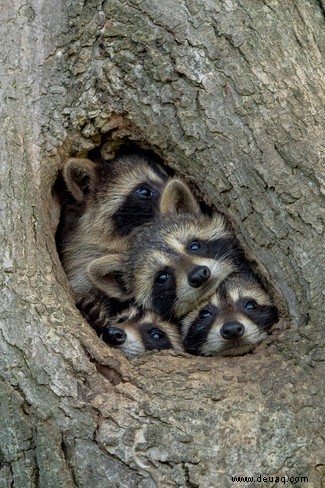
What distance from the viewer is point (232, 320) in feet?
16.4

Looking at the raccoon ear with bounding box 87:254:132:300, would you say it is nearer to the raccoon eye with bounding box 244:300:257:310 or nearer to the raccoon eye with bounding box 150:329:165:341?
the raccoon eye with bounding box 150:329:165:341

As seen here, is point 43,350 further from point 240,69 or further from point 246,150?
point 240,69

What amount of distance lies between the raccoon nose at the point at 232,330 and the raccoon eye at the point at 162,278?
718 mm

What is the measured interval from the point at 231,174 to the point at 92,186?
153cm

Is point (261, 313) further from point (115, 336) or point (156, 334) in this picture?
point (115, 336)

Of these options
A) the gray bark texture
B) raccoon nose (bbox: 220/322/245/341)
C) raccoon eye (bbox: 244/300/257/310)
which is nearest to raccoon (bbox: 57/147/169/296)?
the gray bark texture

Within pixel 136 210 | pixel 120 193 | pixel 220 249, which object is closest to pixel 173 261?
pixel 220 249

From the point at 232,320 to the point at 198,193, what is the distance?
88 centimetres

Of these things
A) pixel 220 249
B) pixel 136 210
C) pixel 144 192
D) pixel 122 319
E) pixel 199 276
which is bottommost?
pixel 122 319

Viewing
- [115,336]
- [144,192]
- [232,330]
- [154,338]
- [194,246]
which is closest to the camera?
[232,330]

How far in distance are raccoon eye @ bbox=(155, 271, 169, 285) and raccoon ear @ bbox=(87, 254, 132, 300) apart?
0.85ft

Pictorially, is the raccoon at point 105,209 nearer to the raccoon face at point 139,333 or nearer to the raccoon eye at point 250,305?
the raccoon face at point 139,333

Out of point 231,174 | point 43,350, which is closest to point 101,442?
point 43,350

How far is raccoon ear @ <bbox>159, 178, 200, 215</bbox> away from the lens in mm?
5191
